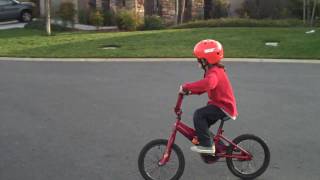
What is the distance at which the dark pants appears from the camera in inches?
238

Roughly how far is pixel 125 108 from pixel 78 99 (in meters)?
1.29

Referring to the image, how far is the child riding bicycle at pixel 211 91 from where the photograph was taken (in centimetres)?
587

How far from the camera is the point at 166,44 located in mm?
19219

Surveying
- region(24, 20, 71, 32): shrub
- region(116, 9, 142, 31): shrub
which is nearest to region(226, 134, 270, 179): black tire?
region(116, 9, 142, 31): shrub

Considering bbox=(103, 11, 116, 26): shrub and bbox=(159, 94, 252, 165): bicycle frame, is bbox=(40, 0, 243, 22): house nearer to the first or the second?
bbox=(103, 11, 116, 26): shrub

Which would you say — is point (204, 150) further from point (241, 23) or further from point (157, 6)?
point (157, 6)

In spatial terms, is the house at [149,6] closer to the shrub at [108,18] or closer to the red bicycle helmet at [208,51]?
the shrub at [108,18]

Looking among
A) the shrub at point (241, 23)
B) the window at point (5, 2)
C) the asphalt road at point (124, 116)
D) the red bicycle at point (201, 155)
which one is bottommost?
the asphalt road at point (124, 116)

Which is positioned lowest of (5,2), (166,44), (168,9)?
(166,44)

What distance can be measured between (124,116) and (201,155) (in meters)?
3.34

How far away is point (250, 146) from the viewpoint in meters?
6.34

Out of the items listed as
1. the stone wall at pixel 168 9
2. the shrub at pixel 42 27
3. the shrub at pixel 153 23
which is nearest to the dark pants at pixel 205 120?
the shrub at pixel 153 23

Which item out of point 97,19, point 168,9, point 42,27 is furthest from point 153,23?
point 42,27

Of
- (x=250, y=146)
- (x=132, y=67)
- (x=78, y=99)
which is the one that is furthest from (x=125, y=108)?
(x=132, y=67)
